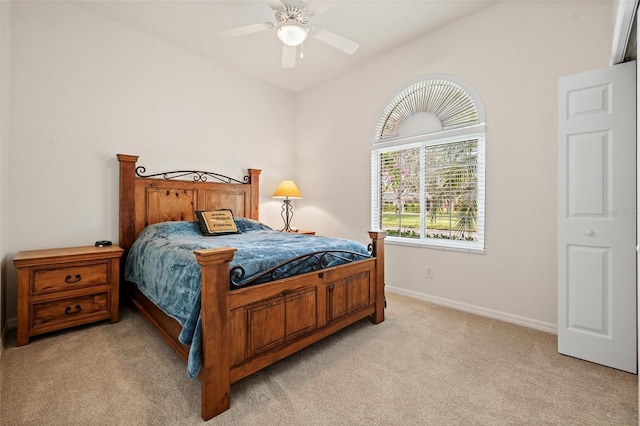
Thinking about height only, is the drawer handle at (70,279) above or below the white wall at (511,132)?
below

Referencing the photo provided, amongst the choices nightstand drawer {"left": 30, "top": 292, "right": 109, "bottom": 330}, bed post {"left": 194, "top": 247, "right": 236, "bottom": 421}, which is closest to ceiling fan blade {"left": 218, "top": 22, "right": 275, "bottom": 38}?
bed post {"left": 194, "top": 247, "right": 236, "bottom": 421}

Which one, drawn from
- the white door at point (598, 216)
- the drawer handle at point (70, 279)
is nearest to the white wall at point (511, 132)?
the white door at point (598, 216)

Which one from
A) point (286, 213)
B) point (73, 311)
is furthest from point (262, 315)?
point (286, 213)

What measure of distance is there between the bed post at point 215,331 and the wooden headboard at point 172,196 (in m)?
2.28

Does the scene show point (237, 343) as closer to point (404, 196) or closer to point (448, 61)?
point (404, 196)

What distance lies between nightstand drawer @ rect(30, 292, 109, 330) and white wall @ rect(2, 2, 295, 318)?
58cm

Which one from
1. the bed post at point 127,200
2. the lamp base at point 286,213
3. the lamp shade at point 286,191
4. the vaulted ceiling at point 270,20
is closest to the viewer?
the vaulted ceiling at point 270,20

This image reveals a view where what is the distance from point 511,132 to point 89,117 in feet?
13.8

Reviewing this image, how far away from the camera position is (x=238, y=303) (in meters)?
1.69

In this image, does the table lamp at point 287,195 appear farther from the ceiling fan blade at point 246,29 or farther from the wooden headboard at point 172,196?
the ceiling fan blade at point 246,29

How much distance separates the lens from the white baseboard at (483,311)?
2.60 m

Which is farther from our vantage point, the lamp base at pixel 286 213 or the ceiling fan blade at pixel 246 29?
the lamp base at pixel 286 213

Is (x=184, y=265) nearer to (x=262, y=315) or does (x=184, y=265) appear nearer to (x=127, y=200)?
(x=262, y=315)

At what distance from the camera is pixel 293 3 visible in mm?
2395
